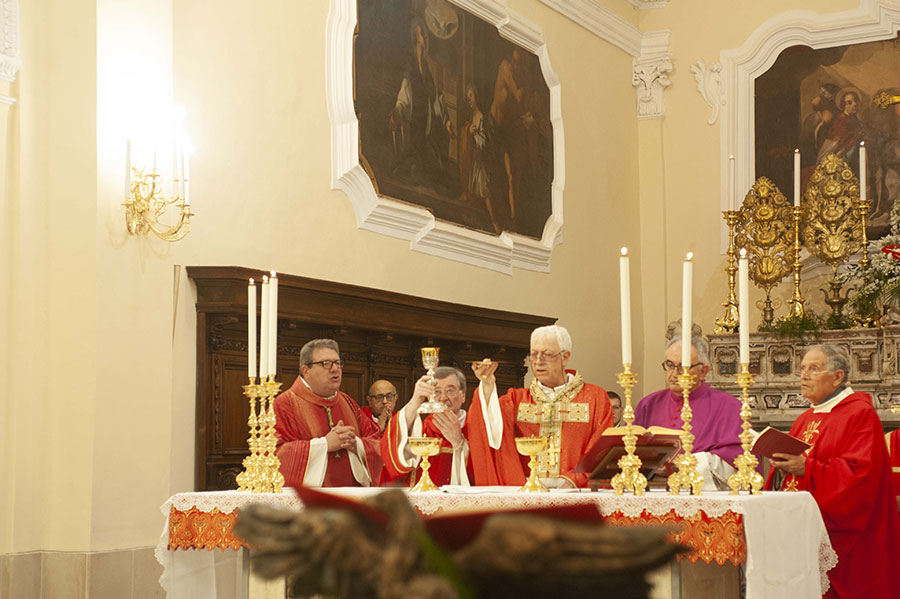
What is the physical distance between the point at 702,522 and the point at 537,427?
1.65 metres

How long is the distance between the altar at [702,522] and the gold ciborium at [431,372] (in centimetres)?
39

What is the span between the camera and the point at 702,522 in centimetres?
471

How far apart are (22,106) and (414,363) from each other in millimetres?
4295

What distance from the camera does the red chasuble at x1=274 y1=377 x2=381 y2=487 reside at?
253 inches

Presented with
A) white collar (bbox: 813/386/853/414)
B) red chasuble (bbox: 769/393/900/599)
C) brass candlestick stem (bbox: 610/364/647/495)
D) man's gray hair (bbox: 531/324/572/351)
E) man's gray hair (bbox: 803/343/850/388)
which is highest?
man's gray hair (bbox: 531/324/572/351)

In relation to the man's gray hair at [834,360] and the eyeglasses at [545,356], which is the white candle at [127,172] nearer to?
the eyeglasses at [545,356]

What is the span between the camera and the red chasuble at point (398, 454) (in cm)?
600

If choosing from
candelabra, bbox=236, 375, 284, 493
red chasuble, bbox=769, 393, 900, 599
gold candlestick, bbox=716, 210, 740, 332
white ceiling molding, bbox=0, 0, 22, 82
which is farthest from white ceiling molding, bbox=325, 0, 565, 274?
red chasuble, bbox=769, 393, 900, 599

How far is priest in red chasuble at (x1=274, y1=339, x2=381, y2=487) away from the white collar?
106 inches

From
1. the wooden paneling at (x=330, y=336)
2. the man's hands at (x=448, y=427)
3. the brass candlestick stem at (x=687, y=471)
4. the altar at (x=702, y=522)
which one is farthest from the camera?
the wooden paneling at (x=330, y=336)

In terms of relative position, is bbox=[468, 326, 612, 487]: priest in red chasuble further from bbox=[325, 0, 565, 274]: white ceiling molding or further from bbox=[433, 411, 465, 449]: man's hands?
bbox=[325, 0, 565, 274]: white ceiling molding

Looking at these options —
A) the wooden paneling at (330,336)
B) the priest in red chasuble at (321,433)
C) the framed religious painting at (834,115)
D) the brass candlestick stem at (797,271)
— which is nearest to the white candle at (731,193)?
the framed religious painting at (834,115)

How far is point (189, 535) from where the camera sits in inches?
213

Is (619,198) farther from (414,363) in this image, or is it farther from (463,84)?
(414,363)
